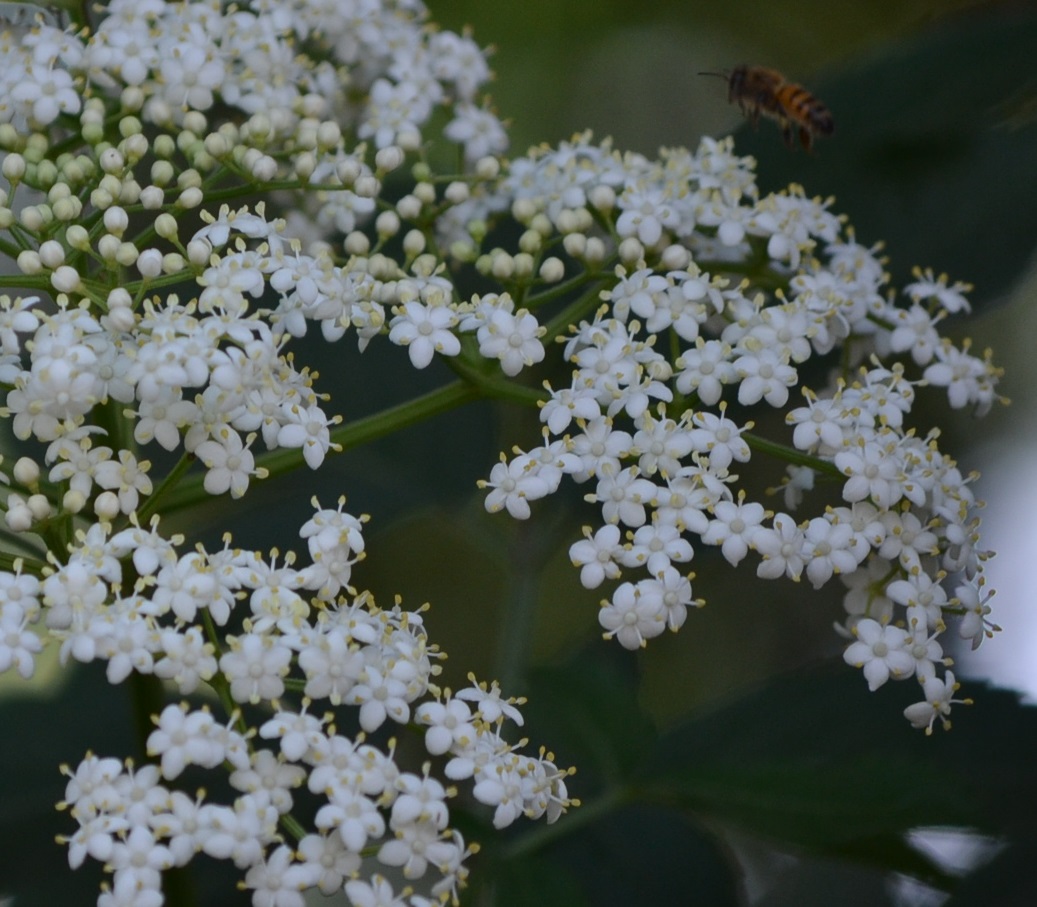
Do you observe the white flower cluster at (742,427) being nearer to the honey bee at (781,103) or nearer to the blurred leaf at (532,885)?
the honey bee at (781,103)

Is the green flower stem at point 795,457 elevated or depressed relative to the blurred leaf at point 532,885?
elevated

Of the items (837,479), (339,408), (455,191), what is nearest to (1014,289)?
(837,479)

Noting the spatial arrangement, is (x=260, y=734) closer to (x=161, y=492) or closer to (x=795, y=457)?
(x=161, y=492)

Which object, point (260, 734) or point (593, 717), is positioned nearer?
point (260, 734)

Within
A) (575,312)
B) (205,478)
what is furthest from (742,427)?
(205,478)

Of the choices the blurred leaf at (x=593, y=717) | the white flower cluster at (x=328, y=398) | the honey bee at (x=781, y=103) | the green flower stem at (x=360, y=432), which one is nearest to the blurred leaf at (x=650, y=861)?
the blurred leaf at (x=593, y=717)

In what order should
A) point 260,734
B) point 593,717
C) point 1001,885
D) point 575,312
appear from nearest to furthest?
point 260,734 → point 1001,885 → point 575,312 → point 593,717
